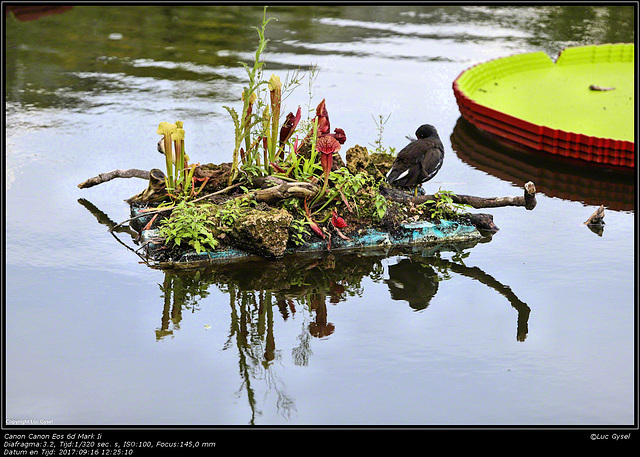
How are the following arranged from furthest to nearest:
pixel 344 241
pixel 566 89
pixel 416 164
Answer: pixel 566 89
pixel 416 164
pixel 344 241

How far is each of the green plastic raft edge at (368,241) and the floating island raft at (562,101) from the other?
2.01 meters

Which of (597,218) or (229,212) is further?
(597,218)

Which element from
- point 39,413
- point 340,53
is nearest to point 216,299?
point 39,413

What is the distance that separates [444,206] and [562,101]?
141 inches

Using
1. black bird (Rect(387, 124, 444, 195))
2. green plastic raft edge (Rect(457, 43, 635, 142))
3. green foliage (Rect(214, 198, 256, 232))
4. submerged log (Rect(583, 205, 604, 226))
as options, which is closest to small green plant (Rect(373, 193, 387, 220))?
black bird (Rect(387, 124, 444, 195))

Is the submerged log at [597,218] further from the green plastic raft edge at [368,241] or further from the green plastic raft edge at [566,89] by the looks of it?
the green plastic raft edge at [566,89]

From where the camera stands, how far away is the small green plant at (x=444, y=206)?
18.1 feet

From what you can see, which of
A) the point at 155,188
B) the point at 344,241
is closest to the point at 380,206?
the point at 344,241

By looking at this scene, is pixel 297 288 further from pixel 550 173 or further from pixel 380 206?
pixel 550 173

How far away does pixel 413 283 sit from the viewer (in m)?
4.83

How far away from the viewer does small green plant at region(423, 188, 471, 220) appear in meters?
5.50

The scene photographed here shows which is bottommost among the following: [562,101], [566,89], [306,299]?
[306,299]

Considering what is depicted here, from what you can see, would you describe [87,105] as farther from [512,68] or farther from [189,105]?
[512,68]

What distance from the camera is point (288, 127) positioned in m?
5.56
